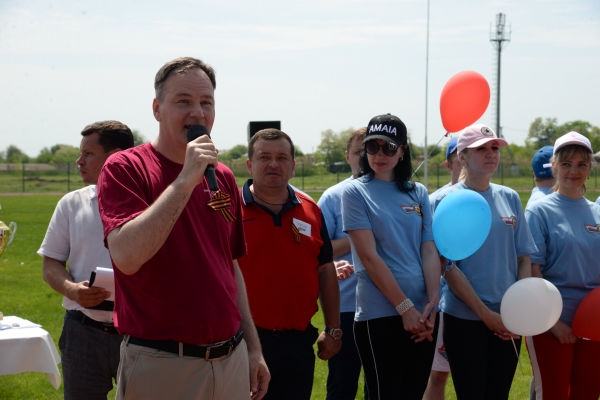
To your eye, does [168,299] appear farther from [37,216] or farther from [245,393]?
[37,216]

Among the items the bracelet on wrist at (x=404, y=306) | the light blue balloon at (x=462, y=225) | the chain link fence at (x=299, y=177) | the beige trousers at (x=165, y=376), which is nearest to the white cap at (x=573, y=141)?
the light blue balloon at (x=462, y=225)

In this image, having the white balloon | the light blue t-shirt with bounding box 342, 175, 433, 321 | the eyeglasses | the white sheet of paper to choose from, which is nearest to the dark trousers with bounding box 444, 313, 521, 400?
the white balloon

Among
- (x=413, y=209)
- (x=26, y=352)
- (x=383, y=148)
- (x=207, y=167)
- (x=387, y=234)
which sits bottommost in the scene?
(x=26, y=352)

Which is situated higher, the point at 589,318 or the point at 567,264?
the point at 567,264

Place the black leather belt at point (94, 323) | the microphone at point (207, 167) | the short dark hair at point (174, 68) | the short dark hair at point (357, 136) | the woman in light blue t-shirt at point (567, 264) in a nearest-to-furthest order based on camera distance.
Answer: the microphone at point (207, 167), the short dark hair at point (174, 68), the black leather belt at point (94, 323), the woman in light blue t-shirt at point (567, 264), the short dark hair at point (357, 136)

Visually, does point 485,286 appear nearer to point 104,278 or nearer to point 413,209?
point 413,209

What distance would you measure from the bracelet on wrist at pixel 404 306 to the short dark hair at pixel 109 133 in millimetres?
1897

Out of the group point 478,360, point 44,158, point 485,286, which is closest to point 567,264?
point 485,286

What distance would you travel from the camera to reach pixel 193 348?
2.38 metres

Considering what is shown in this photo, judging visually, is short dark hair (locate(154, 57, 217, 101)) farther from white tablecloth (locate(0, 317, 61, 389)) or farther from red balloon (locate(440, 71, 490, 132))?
red balloon (locate(440, 71, 490, 132))

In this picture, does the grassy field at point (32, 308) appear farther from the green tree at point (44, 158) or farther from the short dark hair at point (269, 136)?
the green tree at point (44, 158)

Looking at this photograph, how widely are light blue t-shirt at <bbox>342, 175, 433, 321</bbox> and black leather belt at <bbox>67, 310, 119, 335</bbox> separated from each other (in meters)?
1.41

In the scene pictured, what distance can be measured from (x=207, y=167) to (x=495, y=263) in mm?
2488

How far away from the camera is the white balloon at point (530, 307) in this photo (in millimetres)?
3846
